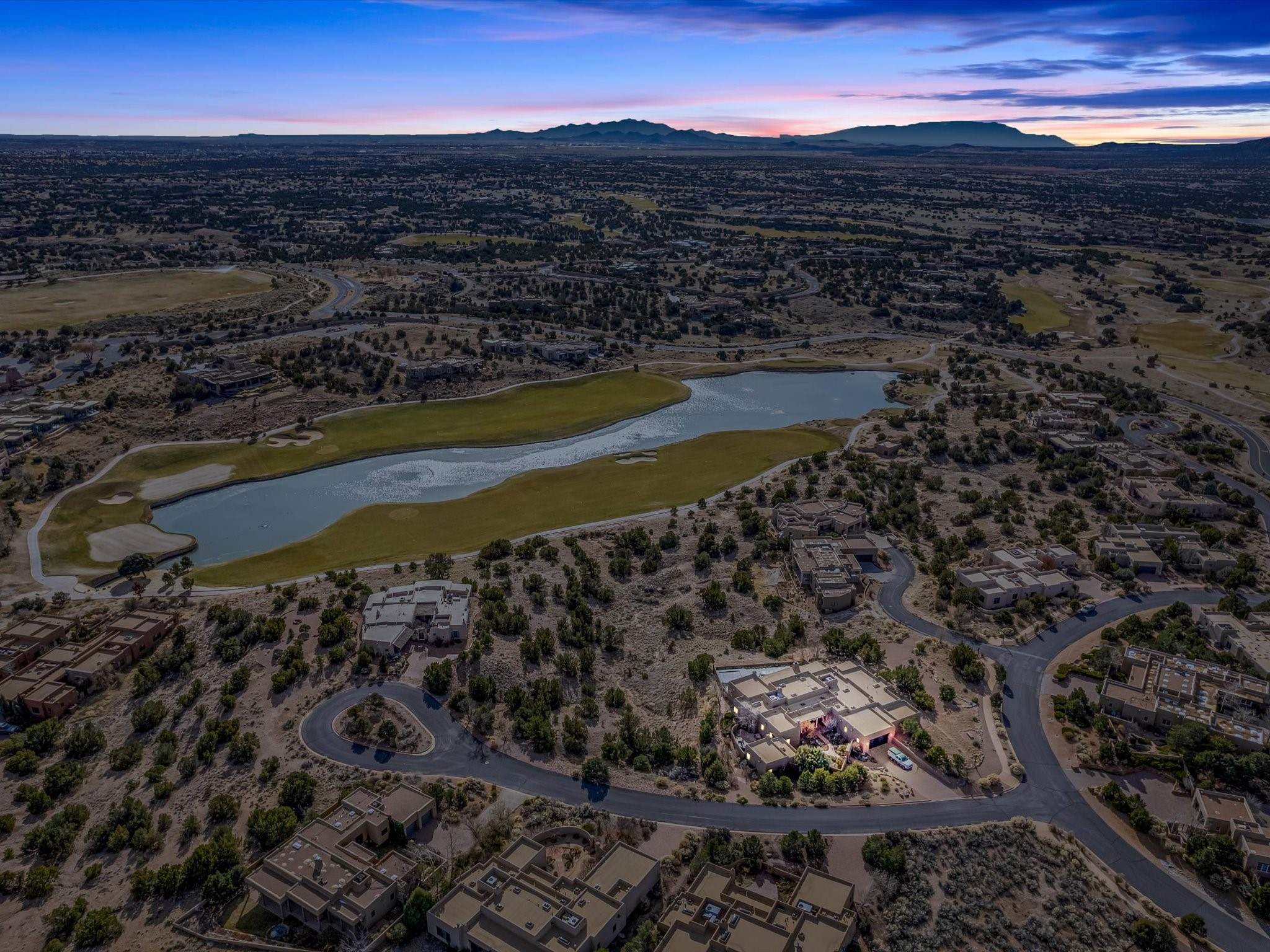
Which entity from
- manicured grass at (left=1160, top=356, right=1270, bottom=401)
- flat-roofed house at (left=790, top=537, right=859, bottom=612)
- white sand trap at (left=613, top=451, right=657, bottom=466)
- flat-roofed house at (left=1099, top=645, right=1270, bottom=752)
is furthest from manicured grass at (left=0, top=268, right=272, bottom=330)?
manicured grass at (left=1160, top=356, right=1270, bottom=401)

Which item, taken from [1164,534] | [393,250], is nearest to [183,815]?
[1164,534]

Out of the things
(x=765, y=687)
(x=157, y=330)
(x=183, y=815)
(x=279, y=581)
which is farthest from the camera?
(x=157, y=330)

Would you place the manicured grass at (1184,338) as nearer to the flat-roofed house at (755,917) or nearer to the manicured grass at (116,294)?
the flat-roofed house at (755,917)

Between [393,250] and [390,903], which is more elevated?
[393,250]

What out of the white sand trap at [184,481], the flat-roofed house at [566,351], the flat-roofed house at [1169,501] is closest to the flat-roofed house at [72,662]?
the white sand trap at [184,481]

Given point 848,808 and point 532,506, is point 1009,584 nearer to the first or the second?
point 848,808

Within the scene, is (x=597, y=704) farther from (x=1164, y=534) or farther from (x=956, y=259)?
(x=956, y=259)

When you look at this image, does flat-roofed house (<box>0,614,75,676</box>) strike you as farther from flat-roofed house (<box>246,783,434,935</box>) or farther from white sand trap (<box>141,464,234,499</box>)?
flat-roofed house (<box>246,783,434,935</box>)
